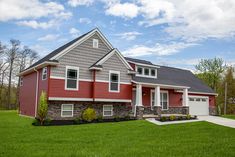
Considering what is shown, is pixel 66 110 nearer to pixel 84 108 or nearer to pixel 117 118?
pixel 84 108

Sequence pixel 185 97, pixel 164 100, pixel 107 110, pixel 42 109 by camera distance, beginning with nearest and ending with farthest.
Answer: pixel 42 109
pixel 107 110
pixel 185 97
pixel 164 100

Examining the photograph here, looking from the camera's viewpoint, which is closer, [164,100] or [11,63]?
[164,100]

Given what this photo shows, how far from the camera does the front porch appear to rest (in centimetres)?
2161

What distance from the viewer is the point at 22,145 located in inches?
358

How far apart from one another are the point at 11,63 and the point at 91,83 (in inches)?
1080

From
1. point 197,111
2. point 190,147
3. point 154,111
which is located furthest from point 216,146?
point 197,111

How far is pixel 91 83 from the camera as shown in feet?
65.7

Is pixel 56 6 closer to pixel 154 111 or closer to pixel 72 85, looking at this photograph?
pixel 72 85

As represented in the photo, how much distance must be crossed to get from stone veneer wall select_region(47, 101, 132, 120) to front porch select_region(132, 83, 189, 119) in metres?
1.07

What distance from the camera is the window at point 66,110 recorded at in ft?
61.8

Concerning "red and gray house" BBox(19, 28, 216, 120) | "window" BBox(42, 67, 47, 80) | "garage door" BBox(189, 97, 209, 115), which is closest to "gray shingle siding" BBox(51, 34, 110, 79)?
"red and gray house" BBox(19, 28, 216, 120)

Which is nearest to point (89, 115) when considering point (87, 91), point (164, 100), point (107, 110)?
point (87, 91)

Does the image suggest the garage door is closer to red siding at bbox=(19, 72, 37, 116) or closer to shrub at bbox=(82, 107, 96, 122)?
shrub at bbox=(82, 107, 96, 122)

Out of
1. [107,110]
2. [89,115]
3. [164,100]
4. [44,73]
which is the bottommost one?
[89,115]
